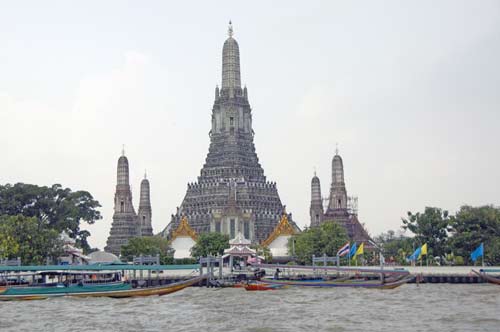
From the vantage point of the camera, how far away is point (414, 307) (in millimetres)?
Result: 56906

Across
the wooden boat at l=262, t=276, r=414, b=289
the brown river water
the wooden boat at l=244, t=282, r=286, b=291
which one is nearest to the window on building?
the wooden boat at l=262, t=276, r=414, b=289

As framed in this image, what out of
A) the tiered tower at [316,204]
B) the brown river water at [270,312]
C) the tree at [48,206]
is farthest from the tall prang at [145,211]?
the brown river water at [270,312]

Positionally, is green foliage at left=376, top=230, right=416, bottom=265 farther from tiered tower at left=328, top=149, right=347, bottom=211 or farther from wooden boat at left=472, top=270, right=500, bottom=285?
wooden boat at left=472, top=270, right=500, bottom=285

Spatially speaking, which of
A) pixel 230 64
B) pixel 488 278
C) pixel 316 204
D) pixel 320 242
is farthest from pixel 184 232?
pixel 488 278

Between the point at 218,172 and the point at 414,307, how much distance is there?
290ft

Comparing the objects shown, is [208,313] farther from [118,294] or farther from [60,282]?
[60,282]

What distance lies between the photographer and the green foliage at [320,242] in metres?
106

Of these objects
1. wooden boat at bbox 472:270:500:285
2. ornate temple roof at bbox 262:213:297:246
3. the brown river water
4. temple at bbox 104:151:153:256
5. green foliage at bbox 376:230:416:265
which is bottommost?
the brown river water

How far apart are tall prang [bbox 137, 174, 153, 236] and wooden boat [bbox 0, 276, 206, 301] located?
251 ft

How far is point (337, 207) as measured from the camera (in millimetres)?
139875

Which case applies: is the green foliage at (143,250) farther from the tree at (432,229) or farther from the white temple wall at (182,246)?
the tree at (432,229)

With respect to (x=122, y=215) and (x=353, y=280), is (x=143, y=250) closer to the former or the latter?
(x=122, y=215)

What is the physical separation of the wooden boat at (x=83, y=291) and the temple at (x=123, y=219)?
6984cm

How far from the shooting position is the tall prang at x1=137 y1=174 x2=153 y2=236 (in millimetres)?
144625
